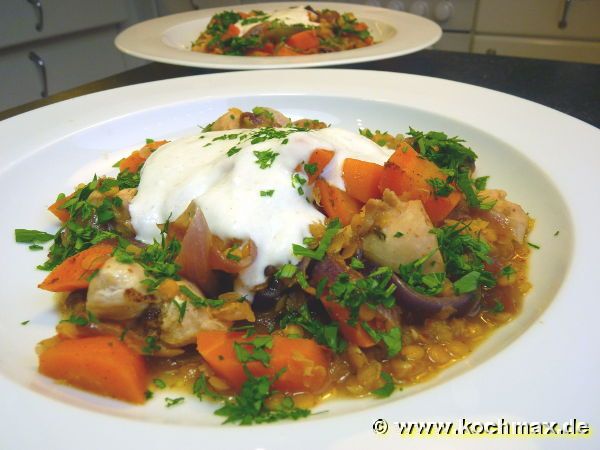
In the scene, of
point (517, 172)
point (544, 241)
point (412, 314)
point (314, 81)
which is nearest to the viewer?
point (412, 314)

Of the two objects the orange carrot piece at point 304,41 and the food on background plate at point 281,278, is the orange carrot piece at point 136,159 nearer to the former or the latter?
the food on background plate at point 281,278

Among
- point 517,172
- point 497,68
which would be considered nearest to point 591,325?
point 517,172

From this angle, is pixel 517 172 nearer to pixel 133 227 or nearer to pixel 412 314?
→ pixel 412 314

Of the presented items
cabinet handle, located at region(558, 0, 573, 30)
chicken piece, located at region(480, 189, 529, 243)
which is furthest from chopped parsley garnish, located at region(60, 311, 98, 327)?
cabinet handle, located at region(558, 0, 573, 30)

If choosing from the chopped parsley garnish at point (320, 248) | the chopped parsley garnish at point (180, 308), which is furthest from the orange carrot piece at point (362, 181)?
the chopped parsley garnish at point (180, 308)

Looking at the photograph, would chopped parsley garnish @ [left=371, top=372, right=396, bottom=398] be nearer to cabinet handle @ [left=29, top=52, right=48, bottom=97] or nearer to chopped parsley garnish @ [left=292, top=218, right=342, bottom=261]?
chopped parsley garnish @ [left=292, top=218, right=342, bottom=261]

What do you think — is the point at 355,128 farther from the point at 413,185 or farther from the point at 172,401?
the point at 172,401
